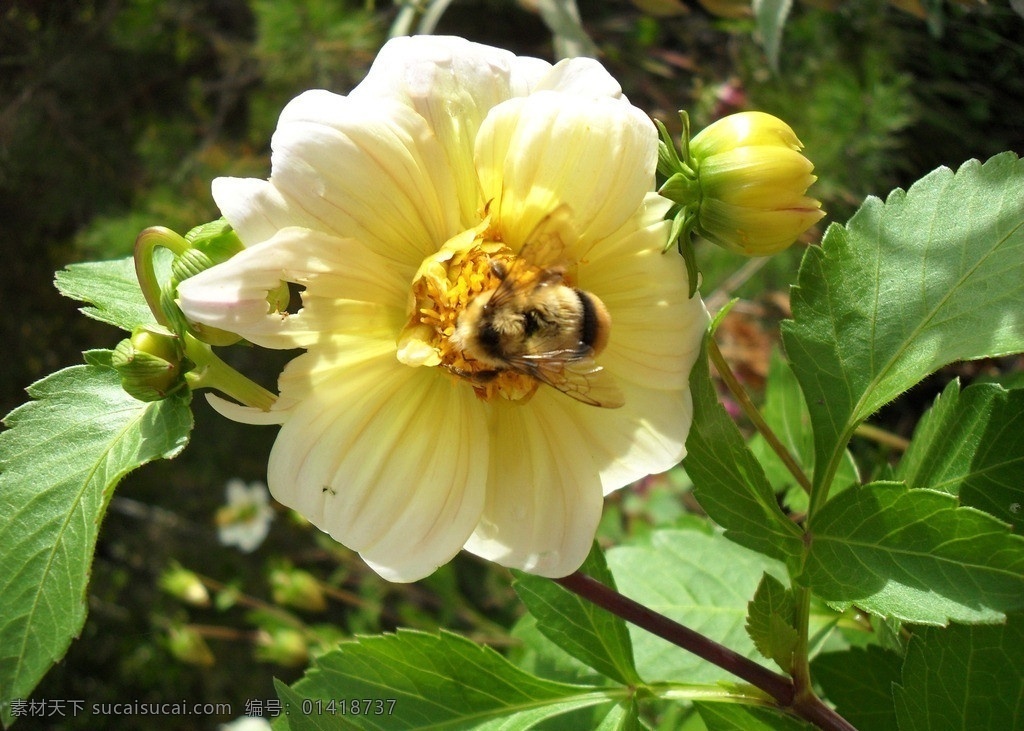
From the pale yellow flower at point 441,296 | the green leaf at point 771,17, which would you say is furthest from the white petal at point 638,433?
the green leaf at point 771,17

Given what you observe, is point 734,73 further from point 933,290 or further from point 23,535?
point 23,535

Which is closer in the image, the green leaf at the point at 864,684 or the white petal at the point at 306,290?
the white petal at the point at 306,290

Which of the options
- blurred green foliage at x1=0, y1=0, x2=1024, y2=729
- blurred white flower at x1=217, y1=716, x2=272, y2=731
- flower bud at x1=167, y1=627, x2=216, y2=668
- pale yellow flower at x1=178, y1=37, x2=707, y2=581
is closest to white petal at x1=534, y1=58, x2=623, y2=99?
pale yellow flower at x1=178, y1=37, x2=707, y2=581

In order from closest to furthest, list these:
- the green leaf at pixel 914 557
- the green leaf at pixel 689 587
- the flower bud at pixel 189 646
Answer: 1. the green leaf at pixel 914 557
2. the green leaf at pixel 689 587
3. the flower bud at pixel 189 646

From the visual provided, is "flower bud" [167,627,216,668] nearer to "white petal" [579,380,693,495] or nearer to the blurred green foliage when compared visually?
the blurred green foliage

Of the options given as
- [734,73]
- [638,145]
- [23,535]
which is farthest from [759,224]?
[734,73]

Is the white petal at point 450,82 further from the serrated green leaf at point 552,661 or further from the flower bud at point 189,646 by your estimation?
the flower bud at point 189,646

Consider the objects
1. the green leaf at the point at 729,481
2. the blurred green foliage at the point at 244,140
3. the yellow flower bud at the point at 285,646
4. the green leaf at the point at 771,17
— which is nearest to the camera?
the green leaf at the point at 729,481
